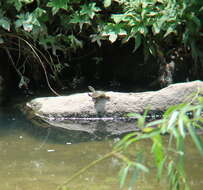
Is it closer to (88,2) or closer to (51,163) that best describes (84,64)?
(88,2)

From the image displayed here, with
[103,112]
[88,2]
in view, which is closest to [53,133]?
[103,112]

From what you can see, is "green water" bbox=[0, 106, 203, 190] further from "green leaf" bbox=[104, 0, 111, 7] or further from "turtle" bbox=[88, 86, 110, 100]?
"green leaf" bbox=[104, 0, 111, 7]

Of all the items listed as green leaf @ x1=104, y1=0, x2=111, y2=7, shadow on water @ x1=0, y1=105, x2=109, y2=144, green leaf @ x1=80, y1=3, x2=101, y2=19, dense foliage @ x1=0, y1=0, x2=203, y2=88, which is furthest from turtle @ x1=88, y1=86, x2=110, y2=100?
green leaf @ x1=104, y1=0, x2=111, y2=7

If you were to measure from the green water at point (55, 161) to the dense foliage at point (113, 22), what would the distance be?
54.0 inches

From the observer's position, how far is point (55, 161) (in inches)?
128

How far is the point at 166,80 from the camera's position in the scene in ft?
17.8

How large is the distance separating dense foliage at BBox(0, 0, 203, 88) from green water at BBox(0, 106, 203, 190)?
1.37m

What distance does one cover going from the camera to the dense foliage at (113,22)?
4.92 metres

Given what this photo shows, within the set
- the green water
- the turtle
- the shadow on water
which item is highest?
the green water

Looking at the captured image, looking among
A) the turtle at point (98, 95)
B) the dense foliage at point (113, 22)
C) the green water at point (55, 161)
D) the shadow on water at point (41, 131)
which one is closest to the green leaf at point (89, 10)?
the dense foliage at point (113, 22)

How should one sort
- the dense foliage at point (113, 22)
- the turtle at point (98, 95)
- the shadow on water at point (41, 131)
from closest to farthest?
the shadow on water at point (41, 131), the turtle at point (98, 95), the dense foliage at point (113, 22)

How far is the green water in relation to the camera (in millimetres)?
2830

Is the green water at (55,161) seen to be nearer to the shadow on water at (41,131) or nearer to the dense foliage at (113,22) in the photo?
the shadow on water at (41,131)

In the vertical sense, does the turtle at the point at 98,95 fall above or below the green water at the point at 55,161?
below
